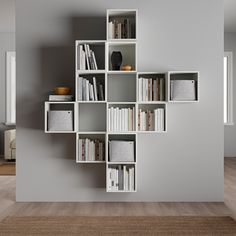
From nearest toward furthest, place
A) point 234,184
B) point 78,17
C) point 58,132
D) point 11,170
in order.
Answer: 1. point 58,132
2. point 78,17
3. point 234,184
4. point 11,170

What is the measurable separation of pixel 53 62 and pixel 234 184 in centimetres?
301

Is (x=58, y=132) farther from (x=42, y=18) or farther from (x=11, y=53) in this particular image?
(x=11, y=53)

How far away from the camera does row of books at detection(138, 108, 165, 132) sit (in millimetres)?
4414

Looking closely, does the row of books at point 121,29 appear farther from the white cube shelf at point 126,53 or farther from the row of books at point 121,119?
the row of books at point 121,119

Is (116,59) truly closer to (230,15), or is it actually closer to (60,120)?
(60,120)

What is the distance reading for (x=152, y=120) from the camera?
443cm

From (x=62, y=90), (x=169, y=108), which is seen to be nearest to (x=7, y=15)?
(x=62, y=90)

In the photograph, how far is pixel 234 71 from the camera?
29.5 feet

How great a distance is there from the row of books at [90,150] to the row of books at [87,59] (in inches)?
30.4

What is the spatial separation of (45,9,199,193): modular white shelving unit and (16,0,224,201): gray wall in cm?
13

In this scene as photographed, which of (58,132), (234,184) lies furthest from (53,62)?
(234,184)

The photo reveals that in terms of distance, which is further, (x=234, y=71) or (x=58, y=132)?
(x=234, y=71)

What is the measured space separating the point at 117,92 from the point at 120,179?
961mm

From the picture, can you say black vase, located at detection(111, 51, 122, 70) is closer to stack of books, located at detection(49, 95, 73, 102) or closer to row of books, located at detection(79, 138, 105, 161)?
stack of books, located at detection(49, 95, 73, 102)
